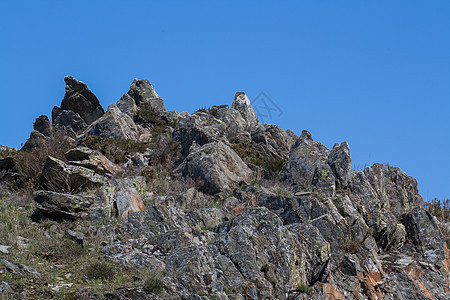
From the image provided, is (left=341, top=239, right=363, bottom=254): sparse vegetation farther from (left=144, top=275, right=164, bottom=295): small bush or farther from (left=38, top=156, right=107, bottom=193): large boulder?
(left=38, top=156, right=107, bottom=193): large boulder

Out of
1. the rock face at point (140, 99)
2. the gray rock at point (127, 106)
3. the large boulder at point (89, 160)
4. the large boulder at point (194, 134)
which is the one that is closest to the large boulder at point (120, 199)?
the large boulder at point (89, 160)

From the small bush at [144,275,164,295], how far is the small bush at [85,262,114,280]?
1.48 metres

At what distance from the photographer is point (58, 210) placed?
16359mm

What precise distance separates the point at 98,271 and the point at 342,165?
15.0 m

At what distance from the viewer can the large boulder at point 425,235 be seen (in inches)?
838

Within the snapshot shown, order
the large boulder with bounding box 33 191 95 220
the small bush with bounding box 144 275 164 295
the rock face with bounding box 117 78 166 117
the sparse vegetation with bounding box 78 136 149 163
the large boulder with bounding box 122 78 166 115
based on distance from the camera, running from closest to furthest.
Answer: the small bush with bounding box 144 275 164 295 → the large boulder with bounding box 33 191 95 220 → the sparse vegetation with bounding box 78 136 149 163 → the rock face with bounding box 117 78 166 117 → the large boulder with bounding box 122 78 166 115

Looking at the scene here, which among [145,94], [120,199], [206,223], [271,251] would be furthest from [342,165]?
[145,94]

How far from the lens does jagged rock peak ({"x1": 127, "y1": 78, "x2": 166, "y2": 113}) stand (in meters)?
40.8

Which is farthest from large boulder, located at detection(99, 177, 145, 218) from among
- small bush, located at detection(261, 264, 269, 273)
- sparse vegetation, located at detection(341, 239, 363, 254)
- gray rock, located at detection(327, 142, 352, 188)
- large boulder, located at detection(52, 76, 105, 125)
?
large boulder, located at detection(52, 76, 105, 125)

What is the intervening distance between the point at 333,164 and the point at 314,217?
5683 mm

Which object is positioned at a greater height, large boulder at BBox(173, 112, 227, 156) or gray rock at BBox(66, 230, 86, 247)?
large boulder at BBox(173, 112, 227, 156)

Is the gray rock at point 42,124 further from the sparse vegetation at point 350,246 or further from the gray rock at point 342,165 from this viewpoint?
the sparse vegetation at point 350,246

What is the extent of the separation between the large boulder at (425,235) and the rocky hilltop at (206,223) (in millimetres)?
54

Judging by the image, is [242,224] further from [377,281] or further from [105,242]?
[377,281]
